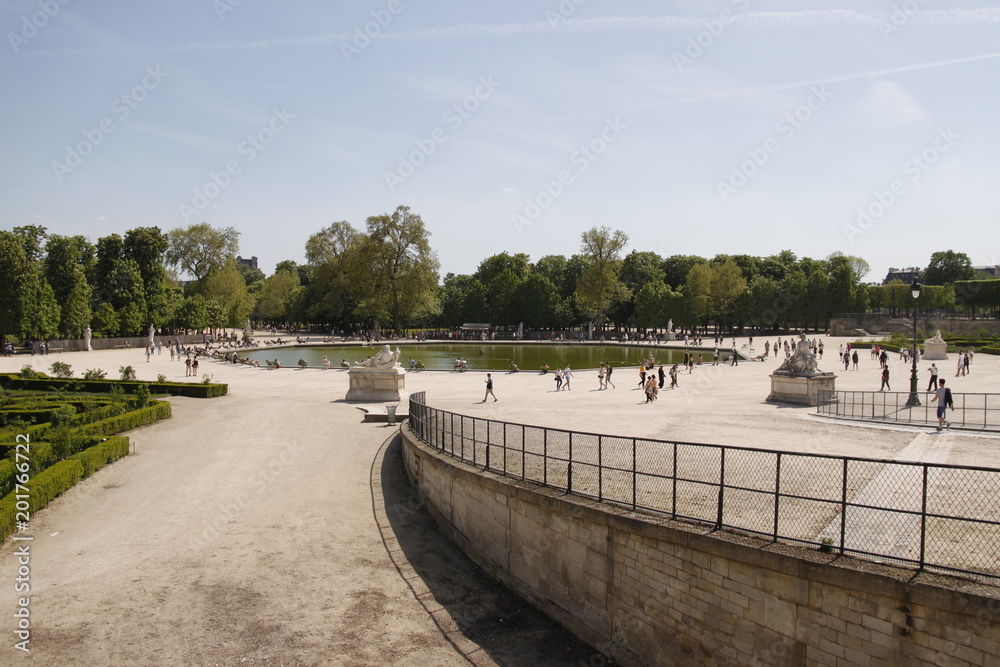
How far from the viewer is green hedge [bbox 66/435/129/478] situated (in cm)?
1686

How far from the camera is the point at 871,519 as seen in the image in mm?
8164

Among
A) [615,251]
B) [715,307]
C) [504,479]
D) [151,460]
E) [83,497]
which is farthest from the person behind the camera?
[715,307]

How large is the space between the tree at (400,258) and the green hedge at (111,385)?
146 feet

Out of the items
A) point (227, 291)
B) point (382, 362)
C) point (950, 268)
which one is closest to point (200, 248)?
point (227, 291)

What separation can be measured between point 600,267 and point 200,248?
5373 centimetres

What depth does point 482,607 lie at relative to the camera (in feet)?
35.7

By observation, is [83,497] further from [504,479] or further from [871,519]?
[871,519]

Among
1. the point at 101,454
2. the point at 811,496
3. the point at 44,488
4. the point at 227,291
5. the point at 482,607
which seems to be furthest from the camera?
the point at 227,291

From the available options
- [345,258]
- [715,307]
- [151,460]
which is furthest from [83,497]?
[715,307]

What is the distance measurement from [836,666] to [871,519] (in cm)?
198

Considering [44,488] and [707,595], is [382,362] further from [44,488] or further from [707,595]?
[707,595]

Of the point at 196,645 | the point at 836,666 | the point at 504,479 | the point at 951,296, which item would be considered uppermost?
the point at 951,296

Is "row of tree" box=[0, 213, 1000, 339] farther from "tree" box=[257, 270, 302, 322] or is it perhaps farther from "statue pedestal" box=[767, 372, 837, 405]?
"statue pedestal" box=[767, 372, 837, 405]

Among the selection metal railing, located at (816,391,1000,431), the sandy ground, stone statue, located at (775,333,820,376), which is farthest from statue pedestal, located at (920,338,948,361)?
the sandy ground
